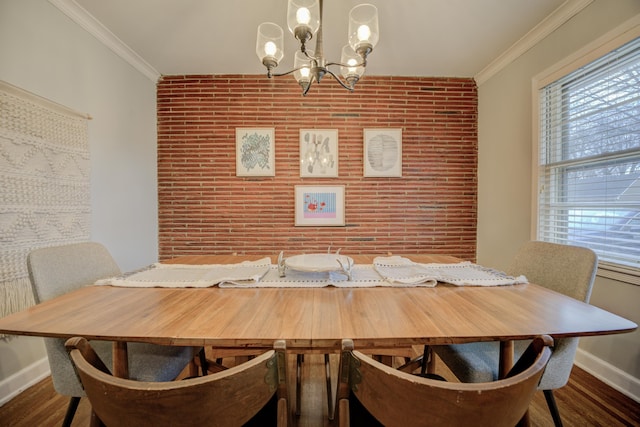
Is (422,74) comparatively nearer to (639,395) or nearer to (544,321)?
(544,321)

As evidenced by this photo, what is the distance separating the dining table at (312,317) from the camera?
687mm

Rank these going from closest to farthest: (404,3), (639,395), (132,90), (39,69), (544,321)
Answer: (544,321) < (639,395) < (39,69) < (404,3) < (132,90)

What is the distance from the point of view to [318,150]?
282cm

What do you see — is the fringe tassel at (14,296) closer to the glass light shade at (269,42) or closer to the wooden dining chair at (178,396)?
the wooden dining chair at (178,396)

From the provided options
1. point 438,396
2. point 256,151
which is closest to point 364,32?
point 438,396

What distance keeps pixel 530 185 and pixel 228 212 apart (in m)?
3.01

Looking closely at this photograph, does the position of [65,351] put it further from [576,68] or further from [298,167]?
[576,68]

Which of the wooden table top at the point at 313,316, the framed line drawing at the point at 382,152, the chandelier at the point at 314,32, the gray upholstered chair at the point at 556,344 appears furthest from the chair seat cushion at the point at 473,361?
the framed line drawing at the point at 382,152

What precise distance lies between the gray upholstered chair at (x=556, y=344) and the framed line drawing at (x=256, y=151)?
235 centimetres

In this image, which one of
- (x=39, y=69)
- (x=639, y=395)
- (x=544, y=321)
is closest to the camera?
(x=544, y=321)

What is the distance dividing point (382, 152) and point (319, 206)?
950mm

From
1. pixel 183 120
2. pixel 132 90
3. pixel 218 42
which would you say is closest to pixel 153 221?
pixel 183 120

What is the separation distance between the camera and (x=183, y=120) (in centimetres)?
283

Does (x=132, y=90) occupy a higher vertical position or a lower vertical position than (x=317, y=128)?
higher
